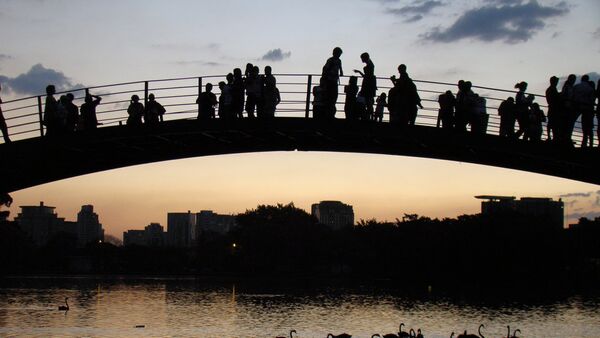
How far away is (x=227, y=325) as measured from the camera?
6238 centimetres

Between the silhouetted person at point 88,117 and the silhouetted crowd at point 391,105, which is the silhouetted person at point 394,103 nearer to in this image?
the silhouetted crowd at point 391,105

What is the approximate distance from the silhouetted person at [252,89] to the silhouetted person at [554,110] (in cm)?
607

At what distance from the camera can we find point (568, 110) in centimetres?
1842

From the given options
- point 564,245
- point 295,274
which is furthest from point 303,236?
point 564,245

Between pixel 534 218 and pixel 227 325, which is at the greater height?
pixel 534 218

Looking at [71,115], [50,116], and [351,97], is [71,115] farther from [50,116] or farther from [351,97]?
[351,97]

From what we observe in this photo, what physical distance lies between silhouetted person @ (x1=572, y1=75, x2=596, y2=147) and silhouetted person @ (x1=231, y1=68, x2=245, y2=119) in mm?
6981

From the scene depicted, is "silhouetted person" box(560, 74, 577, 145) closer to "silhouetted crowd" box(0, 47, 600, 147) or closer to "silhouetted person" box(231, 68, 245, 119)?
"silhouetted crowd" box(0, 47, 600, 147)

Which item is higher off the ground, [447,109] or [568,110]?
[447,109]

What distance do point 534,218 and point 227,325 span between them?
50.6 meters

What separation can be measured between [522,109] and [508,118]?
0.37 meters

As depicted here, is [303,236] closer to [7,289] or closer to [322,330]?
[7,289]

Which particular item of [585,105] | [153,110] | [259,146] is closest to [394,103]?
[585,105]

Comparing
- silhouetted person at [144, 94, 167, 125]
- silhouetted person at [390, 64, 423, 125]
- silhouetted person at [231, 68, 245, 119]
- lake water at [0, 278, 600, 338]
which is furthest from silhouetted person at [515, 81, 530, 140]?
lake water at [0, 278, 600, 338]
